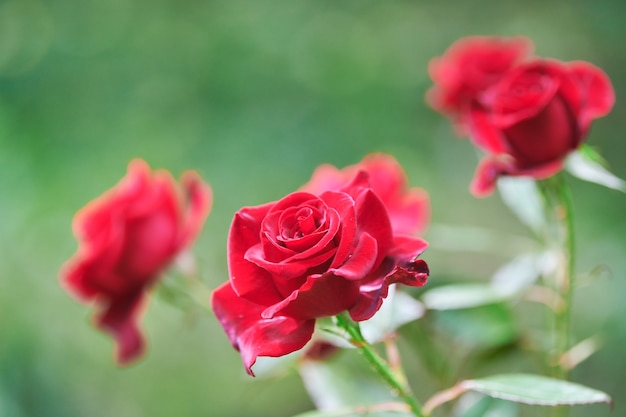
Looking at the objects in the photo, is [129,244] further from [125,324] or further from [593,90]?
[593,90]

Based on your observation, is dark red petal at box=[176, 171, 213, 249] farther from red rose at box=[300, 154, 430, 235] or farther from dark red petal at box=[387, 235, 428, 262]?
dark red petal at box=[387, 235, 428, 262]

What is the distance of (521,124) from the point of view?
383mm

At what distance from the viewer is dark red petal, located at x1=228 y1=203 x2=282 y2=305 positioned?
0.28 meters

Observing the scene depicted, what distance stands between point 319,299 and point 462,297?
194 mm

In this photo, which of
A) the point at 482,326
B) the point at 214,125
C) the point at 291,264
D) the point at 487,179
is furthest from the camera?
the point at 214,125

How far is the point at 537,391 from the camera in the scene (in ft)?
1.07

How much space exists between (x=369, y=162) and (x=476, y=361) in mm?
165

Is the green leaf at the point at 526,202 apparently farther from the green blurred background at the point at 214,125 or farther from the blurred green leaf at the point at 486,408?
the green blurred background at the point at 214,125

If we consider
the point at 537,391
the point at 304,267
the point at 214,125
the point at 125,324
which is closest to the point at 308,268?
the point at 304,267

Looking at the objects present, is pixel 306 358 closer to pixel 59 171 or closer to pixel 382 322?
pixel 382 322

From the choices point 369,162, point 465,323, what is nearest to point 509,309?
point 465,323

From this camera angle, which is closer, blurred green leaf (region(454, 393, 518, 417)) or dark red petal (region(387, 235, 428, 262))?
dark red petal (region(387, 235, 428, 262))

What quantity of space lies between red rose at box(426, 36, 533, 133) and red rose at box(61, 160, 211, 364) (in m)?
0.20

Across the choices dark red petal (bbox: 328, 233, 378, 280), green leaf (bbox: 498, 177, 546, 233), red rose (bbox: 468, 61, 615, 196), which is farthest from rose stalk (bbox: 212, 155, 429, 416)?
green leaf (bbox: 498, 177, 546, 233)
